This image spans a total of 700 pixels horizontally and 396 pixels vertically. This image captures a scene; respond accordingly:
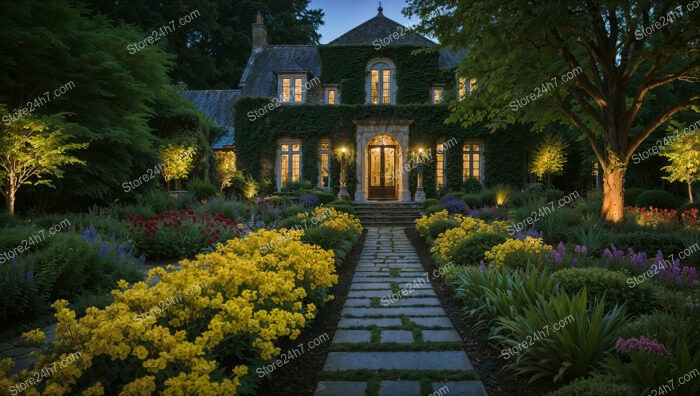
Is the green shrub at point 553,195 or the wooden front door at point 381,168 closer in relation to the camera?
A: the green shrub at point 553,195

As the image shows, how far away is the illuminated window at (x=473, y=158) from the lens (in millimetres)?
18438

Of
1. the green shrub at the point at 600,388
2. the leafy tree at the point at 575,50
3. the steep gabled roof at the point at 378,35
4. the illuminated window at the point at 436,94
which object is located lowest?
the green shrub at the point at 600,388

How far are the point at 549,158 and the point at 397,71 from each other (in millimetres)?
8594

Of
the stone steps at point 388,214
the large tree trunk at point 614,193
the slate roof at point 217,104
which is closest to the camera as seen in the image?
the large tree trunk at point 614,193

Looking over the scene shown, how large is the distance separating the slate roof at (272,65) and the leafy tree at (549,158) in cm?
1214

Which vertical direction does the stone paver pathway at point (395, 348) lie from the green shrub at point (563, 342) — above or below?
below

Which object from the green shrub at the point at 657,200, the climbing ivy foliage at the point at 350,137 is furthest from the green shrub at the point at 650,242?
the climbing ivy foliage at the point at 350,137

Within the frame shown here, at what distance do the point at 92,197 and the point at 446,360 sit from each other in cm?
1019

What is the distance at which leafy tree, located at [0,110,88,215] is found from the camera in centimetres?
725

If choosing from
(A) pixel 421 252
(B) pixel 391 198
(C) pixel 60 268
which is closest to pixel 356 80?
(B) pixel 391 198

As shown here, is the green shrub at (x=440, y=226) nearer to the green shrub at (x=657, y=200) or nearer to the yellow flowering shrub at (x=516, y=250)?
the yellow flowering shrub at (x=516, y=250)

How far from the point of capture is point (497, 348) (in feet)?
10.6

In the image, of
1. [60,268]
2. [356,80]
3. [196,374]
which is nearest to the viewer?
[196,374]

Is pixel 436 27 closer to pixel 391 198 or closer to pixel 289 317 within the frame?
pixel 289 317
